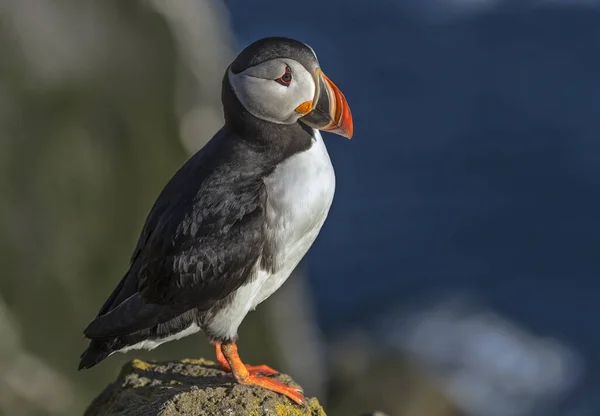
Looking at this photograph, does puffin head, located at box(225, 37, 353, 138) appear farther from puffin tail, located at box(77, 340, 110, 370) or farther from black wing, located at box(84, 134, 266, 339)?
puffin tail, located at box(77, 340, 110, 370)

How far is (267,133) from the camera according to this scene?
5.15 m

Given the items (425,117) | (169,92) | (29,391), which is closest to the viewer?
(29,391)

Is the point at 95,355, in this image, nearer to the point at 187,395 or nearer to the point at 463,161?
the point at 187,395

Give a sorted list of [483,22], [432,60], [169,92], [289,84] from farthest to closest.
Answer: [483,22] → [432,60] → [169,92] → [289,84]

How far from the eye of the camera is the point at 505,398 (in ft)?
54.3

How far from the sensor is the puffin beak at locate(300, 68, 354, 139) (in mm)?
5004

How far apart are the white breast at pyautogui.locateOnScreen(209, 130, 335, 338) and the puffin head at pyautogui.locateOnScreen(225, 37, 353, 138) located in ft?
0.81

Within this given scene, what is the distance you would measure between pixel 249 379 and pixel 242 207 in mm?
1075

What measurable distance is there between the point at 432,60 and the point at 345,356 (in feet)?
36.5

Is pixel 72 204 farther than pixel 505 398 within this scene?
No

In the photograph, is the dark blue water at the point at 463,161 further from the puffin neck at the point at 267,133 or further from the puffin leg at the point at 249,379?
the puffin neck at the point at 267,133

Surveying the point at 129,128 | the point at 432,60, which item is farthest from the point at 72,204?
the point at 432,60

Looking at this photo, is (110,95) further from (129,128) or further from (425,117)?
(425,117)

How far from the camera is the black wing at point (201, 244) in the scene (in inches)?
201
